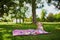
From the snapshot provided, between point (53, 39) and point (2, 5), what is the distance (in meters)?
20.3

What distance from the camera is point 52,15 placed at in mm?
71125

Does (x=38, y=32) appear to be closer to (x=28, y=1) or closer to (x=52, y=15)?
(x=28, y=1)

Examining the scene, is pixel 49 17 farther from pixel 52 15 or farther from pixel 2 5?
pixel 2 5

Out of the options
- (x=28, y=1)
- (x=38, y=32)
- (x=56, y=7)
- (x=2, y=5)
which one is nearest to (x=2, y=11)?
(x=2, y=5)

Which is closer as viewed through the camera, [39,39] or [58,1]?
[39,39]

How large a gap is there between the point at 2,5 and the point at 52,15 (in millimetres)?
41105

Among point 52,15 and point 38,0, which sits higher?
point 38,0

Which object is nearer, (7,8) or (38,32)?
(38,32)

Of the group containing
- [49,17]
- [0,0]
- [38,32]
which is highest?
Result: [0,0]

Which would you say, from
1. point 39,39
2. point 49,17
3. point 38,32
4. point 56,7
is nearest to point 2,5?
point 56,7

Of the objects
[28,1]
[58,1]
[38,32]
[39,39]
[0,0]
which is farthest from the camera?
[28,1]

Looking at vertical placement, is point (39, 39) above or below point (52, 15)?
above

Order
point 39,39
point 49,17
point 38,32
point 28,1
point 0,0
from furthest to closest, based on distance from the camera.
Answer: point 49,17 < point 28,1 < point 0,0 < point 38,32 < point 39,39

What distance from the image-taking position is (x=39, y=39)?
12.9m
